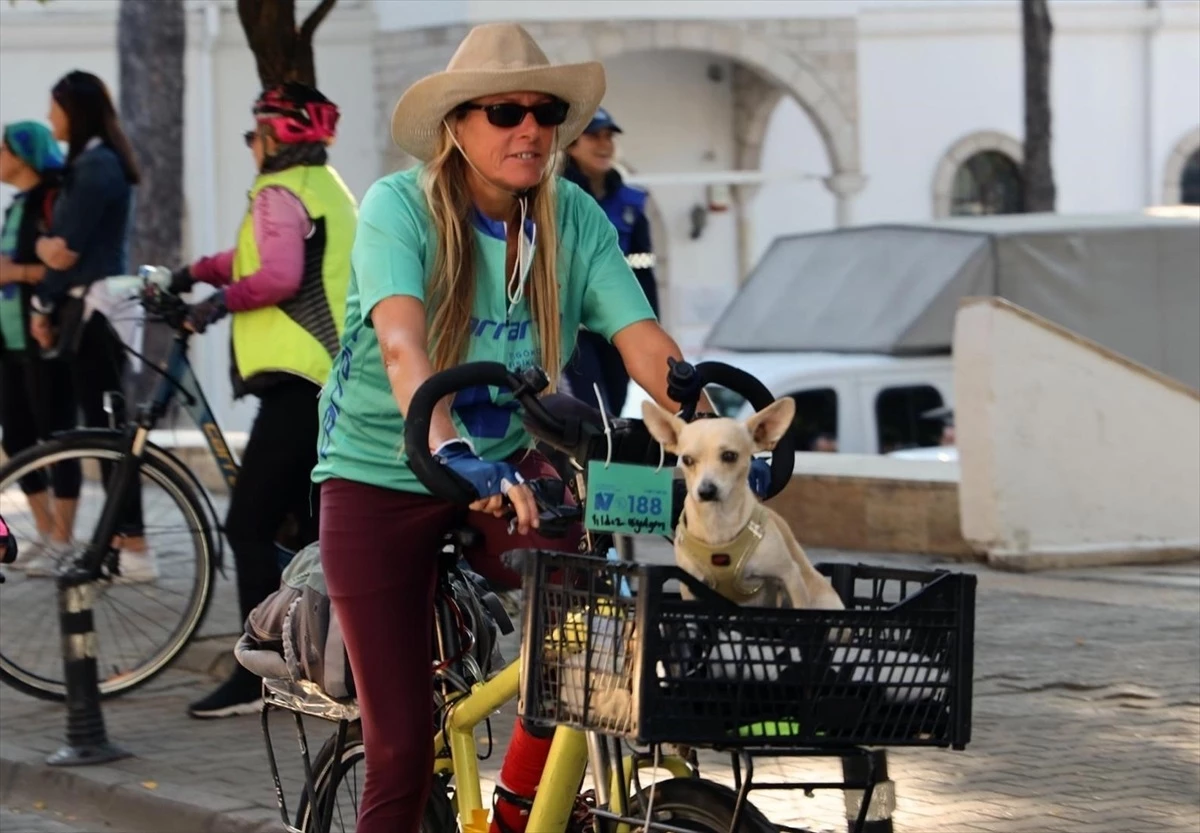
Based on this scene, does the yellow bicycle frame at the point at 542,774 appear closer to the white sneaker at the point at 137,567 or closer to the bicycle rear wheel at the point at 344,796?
the bicycle rear wheel at the point at 344,796

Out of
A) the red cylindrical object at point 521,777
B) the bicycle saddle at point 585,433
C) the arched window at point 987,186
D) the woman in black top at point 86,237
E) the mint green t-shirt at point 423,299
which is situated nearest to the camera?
the bicycle saddle at point 585,433

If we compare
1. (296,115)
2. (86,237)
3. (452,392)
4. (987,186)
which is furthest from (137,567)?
(987,186)

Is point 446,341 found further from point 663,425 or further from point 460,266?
point 663,425

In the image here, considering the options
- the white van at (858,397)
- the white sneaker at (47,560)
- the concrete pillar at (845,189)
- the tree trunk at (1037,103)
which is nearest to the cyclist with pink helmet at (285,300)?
the white sneaker at (47,560)

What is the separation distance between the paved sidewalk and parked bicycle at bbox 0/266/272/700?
0.58ft

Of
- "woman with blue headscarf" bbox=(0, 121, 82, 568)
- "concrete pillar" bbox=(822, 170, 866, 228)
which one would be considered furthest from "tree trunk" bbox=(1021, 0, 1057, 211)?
"woman with blue headscarf" bbox=(0, 121, 82, 568)

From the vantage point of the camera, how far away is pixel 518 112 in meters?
3.86

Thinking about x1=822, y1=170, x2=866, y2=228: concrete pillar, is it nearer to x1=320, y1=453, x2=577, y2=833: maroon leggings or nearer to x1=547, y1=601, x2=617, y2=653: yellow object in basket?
x1=320, y1=453, x2=577, y2=833: maroon leggings

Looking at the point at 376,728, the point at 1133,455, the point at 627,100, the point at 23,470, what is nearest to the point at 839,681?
the point at 376,728

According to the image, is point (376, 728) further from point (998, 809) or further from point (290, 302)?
point (290, 302)

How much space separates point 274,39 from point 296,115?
1823mm

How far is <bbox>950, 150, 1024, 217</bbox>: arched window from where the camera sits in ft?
100.0

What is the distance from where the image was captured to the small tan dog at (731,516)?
134 inches

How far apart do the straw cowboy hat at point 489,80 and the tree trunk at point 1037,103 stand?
2053cm
